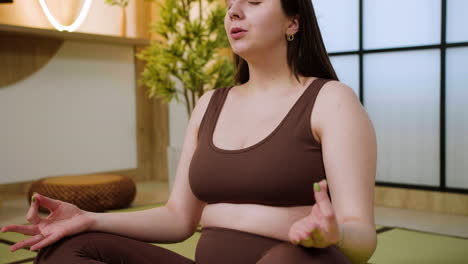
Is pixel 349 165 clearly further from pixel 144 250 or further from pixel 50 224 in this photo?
pixel 50 224

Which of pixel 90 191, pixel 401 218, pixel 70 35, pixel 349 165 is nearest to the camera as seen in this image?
pixel 349 165

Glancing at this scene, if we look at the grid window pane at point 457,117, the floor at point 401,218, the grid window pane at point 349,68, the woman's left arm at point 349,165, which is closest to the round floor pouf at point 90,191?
the floor at point 401,218

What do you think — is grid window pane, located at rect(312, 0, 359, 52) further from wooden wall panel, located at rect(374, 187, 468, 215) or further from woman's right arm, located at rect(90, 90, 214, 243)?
woman's right arm, located at rect(90, 90, 214, 243)

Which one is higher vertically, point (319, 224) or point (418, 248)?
point (319, 224)

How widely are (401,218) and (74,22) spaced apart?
99.2 inches

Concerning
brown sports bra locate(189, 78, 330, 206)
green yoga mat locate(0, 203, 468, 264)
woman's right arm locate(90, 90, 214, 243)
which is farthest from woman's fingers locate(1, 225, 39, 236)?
green yoga mat locate(0, 203, 468, 264)

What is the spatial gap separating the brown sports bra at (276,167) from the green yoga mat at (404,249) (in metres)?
1.20

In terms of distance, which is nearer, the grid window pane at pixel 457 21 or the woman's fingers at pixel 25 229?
the woman's fingers at pixel 25 229

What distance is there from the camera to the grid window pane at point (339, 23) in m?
3.49

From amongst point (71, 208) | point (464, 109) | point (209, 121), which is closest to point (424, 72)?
point (464, 109)

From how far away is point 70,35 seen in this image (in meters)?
3.90

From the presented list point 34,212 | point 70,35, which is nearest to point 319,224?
point 34,212

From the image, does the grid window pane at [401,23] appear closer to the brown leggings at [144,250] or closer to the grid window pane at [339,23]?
the grid window pane at [339,23]

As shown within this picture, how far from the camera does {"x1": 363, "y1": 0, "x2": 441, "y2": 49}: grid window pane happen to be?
315 centimetres
